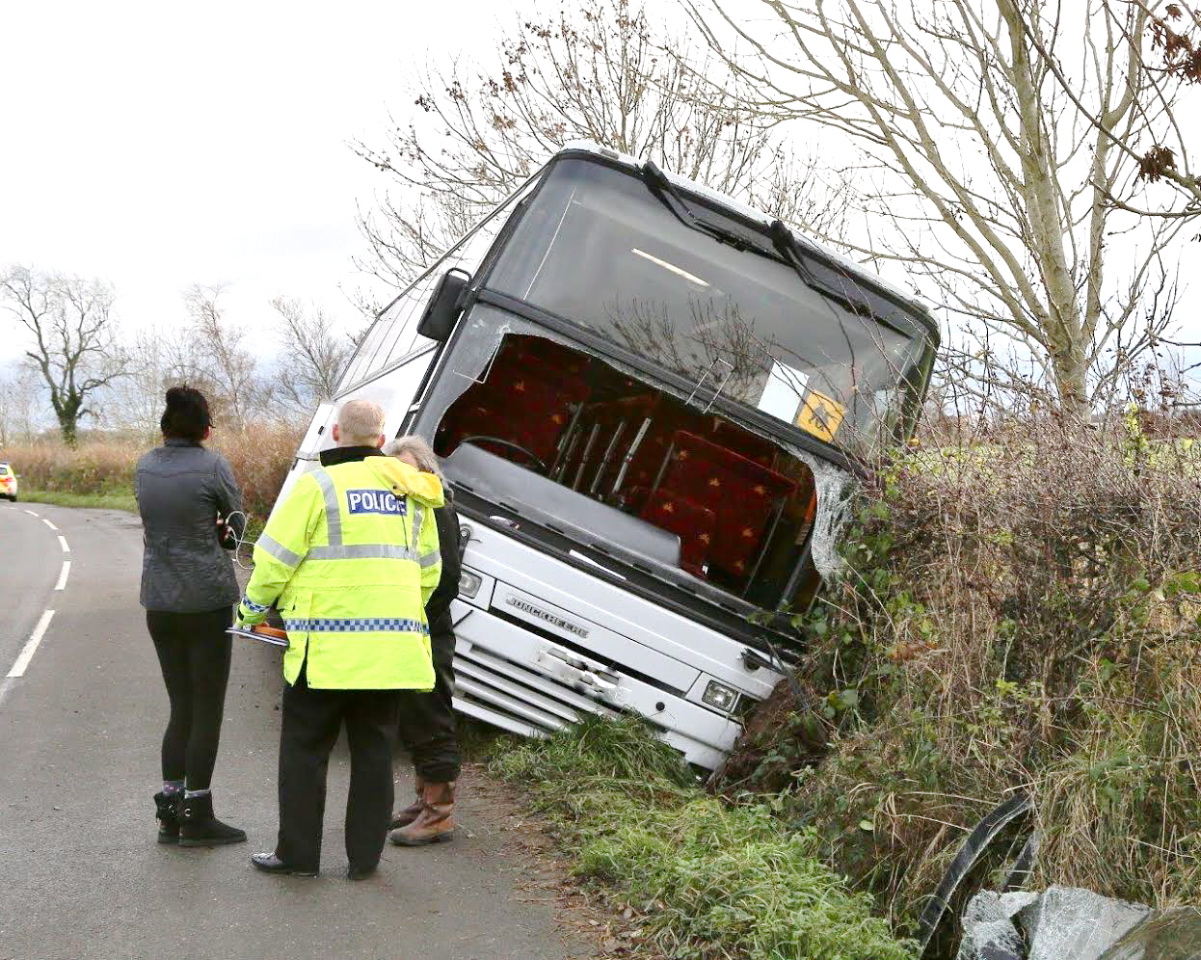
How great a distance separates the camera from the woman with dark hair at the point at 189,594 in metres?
5.39

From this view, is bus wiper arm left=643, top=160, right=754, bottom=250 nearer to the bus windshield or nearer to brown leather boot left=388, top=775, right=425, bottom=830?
the bus windshield

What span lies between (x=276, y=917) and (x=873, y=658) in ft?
9.26

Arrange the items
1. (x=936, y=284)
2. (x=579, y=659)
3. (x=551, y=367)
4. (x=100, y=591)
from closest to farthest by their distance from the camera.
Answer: (x=579, y=659) < (x=551, y=367) < (x=936, y=284) < (x=100, y=591)

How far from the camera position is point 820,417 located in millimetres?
7039

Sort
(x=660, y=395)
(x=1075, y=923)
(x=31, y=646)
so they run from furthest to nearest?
1. (x=31, y=646)
2. (x=660, y=395)
3. (x=1075, y=923)

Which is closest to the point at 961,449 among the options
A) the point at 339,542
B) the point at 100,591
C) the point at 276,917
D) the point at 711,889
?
the point at 711,889

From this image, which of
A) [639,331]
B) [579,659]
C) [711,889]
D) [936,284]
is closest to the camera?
[711,889]

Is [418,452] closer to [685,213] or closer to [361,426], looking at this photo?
[361,426]

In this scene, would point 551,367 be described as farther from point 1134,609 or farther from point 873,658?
point 1134,609

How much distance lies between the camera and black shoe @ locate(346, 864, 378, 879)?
203 inches

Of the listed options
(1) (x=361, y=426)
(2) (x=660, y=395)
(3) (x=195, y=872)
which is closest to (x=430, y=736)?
(3) (x=195, y=872)

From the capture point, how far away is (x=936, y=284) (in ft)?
37.1

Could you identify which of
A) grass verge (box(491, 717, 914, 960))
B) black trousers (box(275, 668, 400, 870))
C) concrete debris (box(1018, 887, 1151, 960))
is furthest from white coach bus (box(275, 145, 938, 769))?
concrete debris (box(1018, 887, 1151, 960))

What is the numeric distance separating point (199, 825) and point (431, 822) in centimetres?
95
